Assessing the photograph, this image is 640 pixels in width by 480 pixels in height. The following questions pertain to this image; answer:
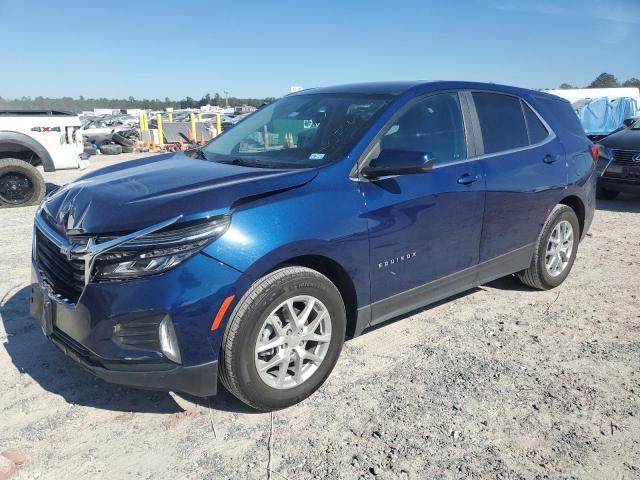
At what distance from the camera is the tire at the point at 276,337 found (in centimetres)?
261

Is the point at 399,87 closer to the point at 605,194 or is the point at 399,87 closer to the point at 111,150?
the point at 605,194

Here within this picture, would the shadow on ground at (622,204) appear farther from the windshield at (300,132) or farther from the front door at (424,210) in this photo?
the windshield at (300,132)

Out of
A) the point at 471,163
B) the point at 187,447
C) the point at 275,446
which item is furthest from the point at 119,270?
the point at 471,163

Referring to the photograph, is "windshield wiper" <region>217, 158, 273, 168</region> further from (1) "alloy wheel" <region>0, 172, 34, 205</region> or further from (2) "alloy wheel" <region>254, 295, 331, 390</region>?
(1) "alloy wheel" <region>0, 172, 34, 205</region>

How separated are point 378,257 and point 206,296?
3.76ft

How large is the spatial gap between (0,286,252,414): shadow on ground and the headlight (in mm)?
941

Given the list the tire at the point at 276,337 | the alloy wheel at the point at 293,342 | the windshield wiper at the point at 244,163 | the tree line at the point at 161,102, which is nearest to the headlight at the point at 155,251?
the tire at the point at 276,337

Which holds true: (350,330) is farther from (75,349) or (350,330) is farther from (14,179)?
(14,179)

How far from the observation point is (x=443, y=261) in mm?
3600

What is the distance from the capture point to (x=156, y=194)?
9.09 ft

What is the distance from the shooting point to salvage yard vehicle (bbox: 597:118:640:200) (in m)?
8.35

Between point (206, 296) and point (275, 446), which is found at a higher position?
point (206, 296)

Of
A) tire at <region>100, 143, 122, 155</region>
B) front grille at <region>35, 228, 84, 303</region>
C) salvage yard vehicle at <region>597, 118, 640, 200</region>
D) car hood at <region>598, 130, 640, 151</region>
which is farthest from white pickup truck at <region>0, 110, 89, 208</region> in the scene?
tire at <region>100, 143, 122, 155</region>

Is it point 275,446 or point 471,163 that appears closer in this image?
point 275,446
